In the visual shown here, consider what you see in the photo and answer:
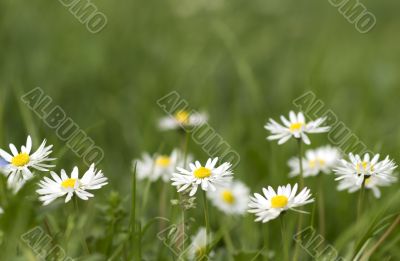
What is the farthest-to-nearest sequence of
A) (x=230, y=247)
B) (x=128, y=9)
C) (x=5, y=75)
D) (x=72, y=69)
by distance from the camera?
(x=128, y=9) < (x=72, y=69) < (x=5, y=75) < (x=230, y=247)

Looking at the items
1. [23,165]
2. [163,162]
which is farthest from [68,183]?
[163,162]

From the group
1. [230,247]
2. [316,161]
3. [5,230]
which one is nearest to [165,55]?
[316,161]

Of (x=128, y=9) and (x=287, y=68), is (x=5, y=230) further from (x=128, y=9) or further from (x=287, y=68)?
(x=128, y=9)

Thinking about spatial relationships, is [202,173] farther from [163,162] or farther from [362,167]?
[163,162]

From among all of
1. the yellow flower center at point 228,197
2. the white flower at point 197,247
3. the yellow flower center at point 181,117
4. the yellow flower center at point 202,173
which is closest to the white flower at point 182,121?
the yellow flower center at point 181,117

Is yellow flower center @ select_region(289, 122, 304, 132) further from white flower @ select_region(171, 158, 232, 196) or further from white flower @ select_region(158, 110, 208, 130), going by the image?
white flower @ select_region(158, 110, 208, 130)

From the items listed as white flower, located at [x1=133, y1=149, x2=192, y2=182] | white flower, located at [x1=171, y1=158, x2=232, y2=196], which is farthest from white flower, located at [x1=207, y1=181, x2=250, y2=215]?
white flower, located at [x1=171, y1=158, x2=232, y2=196]

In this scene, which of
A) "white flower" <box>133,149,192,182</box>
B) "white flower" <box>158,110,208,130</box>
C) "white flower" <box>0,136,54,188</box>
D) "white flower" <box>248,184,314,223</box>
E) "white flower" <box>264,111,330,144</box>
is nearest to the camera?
"white flower" <box>248,184,314,223</box>
